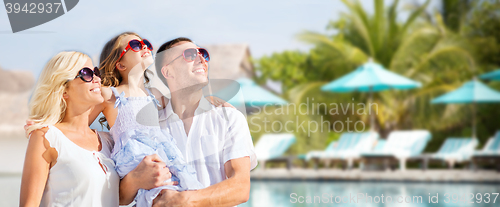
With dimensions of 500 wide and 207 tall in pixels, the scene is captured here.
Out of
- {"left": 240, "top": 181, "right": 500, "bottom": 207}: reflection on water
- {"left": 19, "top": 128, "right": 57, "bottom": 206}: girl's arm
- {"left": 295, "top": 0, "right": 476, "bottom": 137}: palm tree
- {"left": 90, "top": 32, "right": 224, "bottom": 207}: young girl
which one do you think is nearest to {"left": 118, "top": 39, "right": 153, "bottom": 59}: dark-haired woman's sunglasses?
{"left": 90, "top": 32, "right": 224, "bottom": 207}: young girl

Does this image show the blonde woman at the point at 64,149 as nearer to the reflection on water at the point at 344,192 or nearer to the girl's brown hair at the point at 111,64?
the girl's brown hair at the point at 111,64

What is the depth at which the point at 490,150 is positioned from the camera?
41.4ft

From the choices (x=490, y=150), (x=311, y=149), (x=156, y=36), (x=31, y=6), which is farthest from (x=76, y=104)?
(x=311, y=149)

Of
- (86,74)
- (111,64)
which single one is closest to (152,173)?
(86,74)

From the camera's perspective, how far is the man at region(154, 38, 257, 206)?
168cm

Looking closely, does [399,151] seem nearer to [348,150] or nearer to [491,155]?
[348,150]

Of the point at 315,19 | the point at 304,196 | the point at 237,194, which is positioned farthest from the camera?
the point at 315,19

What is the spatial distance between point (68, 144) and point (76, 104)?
0.16 m

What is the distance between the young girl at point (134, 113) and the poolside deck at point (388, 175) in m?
10.8

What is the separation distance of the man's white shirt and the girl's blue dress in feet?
0.15

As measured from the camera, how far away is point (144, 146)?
1.68 meters

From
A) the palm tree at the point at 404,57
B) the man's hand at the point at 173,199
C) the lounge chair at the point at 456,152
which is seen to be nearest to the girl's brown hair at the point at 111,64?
the man's hand at the point at 173,199

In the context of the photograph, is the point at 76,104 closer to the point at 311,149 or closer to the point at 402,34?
the point at 311,149

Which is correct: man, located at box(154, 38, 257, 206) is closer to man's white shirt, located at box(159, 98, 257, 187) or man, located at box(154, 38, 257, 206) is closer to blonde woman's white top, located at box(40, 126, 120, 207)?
man's white shirt, located at box(159, 98, 257, 187)
